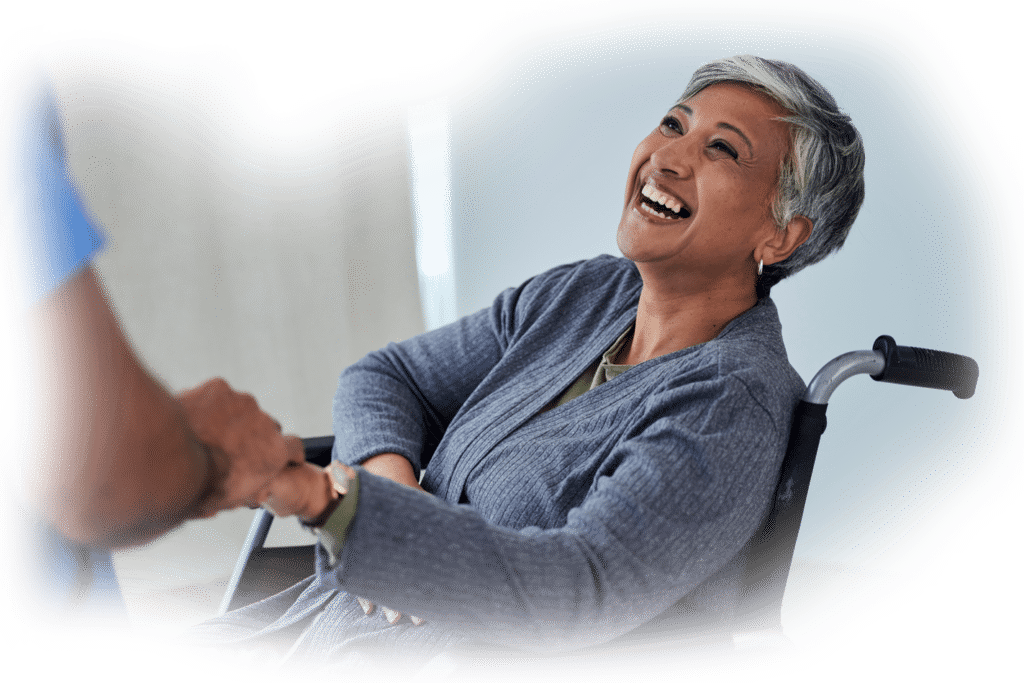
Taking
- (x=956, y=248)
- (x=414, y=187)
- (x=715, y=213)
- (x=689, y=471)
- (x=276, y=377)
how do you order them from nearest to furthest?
(x=689, y=471)
(x=715, y=213)
(x=956, y=248)
(x=276, y=377)
(x=414, y=187)

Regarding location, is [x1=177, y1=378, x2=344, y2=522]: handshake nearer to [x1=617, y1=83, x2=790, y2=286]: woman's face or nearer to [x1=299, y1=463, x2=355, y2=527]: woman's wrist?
[x1=299, y1=463, x2=355, y2=527]: woman's wrist

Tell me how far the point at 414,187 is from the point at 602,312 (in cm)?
37

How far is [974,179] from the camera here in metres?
0.81

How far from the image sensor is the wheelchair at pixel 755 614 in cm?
64

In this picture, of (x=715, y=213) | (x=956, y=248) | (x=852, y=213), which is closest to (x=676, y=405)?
(x=715, y=213)

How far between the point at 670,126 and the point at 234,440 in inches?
21.6

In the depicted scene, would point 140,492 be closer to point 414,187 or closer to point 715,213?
point 715,213

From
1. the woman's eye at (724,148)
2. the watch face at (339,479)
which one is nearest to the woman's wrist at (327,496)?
the watch face at (339,479)

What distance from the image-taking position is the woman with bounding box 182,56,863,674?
1.55 ft

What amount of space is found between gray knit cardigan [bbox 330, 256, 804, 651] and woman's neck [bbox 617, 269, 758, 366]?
3cm

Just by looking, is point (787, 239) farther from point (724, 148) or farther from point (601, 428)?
point (601, 428)

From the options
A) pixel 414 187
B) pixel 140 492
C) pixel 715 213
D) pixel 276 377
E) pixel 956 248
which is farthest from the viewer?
pixel 414 187

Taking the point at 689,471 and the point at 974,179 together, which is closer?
the point at 689,471

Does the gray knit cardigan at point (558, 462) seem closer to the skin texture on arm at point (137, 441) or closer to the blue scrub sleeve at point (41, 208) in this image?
the skin texture on arm at point (137, 441)
